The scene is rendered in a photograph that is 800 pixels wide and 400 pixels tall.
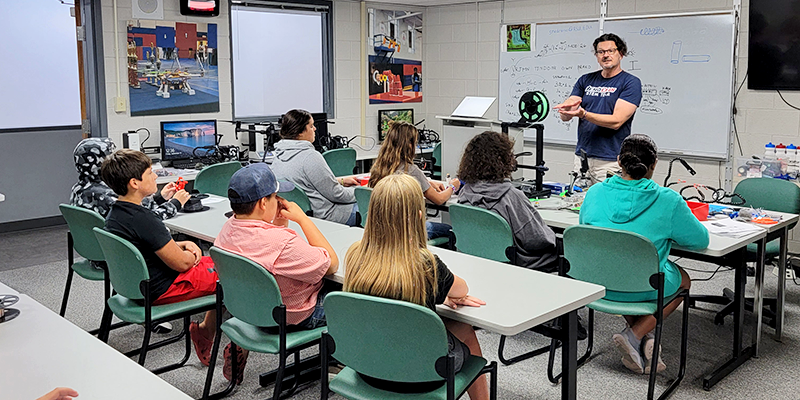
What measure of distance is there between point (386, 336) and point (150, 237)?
4.43 ft

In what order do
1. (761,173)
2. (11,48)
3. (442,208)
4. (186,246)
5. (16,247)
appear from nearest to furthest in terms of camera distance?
1. (186,246)
2. (442,208)
3. (761,173)
4. (16,247)
5. (11,48)

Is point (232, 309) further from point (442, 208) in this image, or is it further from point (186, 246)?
point (442, 208)

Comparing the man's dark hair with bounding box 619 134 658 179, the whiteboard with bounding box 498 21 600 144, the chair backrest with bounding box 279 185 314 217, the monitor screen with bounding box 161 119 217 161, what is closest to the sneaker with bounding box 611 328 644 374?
the man's dark hair with bounding box 619 134 658 179

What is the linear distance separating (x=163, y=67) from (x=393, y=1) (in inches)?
101

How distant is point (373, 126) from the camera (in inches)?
302

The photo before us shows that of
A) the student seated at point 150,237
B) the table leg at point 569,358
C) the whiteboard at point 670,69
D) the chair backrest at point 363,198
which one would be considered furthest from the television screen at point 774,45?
the student seated at point 150,237

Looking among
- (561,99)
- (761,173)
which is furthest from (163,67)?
(761,173)

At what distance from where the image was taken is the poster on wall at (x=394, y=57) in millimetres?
7480

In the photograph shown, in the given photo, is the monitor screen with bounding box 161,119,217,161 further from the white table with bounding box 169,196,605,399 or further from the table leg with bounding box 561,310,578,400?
the table leg with bounding box 561,310,578,400

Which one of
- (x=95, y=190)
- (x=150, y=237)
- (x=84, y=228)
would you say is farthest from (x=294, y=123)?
(x=150, y=237)

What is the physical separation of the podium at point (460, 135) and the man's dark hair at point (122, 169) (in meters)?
1.97

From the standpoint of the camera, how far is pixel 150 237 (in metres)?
2.94

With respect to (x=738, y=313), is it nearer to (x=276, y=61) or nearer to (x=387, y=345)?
(x=387, y=345)

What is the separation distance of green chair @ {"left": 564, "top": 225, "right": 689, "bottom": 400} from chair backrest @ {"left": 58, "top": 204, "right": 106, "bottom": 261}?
2.21m
